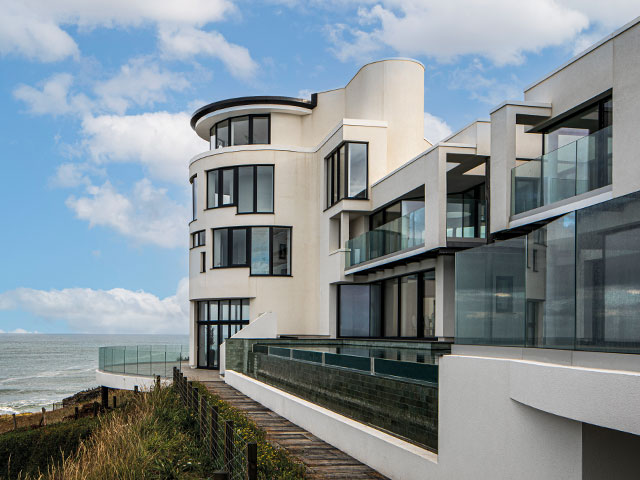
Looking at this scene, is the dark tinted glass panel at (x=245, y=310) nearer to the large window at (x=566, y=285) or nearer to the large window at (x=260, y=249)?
the large window at (x=260, y=249)

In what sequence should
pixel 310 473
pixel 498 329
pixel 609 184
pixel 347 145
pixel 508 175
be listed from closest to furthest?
pixel 498 329 → pixel 310 473 → pixel 609 184 → pixel 508 175 → pixel 347 145

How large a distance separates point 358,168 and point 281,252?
640 cm

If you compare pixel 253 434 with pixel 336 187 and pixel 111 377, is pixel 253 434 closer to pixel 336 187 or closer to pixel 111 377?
pixel 336 187

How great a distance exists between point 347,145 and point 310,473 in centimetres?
1861

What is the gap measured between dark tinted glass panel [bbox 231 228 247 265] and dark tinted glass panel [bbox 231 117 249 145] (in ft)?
13.7

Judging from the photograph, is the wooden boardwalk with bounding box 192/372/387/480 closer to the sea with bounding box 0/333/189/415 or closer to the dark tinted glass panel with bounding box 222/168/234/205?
the dark tinted glass panel with bounding box 222/168/234/205

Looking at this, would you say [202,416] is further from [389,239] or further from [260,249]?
[260,249]

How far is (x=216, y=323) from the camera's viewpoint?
109ft

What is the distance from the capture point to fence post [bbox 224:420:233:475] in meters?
8.41

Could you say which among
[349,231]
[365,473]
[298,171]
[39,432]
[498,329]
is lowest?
[39,432]

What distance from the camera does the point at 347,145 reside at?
27.4 metres

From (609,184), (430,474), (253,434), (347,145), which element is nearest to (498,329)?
(430,474)

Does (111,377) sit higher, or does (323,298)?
(323,298)

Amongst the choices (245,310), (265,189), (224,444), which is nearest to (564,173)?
(224,444)
